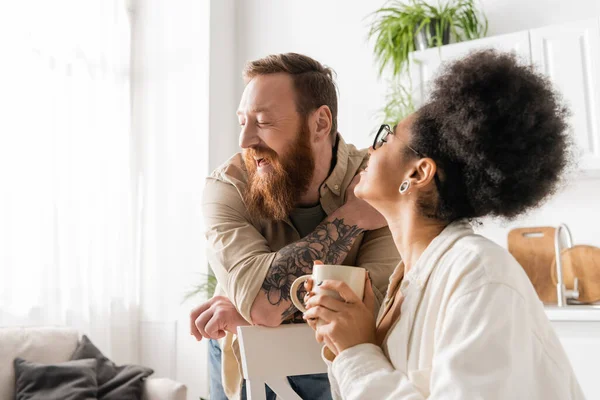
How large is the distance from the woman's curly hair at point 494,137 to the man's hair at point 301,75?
0.74 metres

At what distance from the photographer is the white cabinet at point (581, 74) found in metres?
2.82

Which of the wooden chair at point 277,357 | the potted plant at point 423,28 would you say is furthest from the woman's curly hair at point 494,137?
the potted plant at point 423,28

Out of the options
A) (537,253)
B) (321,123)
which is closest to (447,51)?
(537,253)

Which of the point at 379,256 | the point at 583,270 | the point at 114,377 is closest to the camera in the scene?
the point at 379,256

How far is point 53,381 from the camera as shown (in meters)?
2.84

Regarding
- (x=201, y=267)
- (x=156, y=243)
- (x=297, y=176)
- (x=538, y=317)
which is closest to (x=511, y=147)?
(x=538, y=317)

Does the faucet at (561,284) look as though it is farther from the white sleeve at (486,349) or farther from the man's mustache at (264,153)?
the white sleeve at (486,349)

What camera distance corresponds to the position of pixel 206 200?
1.49 meters

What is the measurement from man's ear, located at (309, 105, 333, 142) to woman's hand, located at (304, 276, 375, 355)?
79cm

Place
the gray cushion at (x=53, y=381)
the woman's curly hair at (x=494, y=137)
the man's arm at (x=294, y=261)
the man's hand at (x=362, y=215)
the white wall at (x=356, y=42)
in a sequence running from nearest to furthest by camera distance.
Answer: the woman's curly hair at (x=494, y=137) < the man's arm at (x=294, y=261) < the man's hand at (x=362, y=215) < the gray cushion at (x=53, y=381) < the white wall at (x=356, y=42)

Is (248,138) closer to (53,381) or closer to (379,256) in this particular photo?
(379,256)

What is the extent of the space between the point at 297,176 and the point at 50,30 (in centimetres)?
294

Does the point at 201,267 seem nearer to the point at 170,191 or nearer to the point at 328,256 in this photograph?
the point at 170,191

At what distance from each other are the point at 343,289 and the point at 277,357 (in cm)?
28
